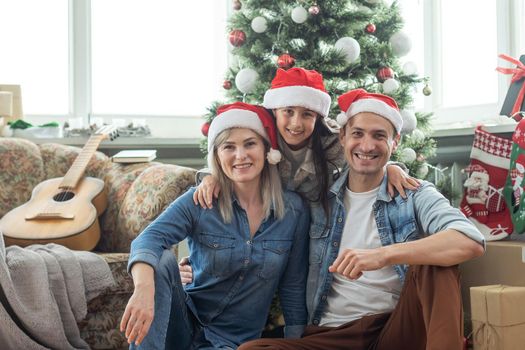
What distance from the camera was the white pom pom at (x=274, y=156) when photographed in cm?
203

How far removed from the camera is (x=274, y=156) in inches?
79.8

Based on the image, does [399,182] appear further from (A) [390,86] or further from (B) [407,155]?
(A) [390,86]

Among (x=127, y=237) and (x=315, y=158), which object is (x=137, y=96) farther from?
(x=315, y=158)

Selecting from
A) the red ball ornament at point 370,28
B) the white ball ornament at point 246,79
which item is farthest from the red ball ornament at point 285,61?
the red ball ornament at point 370,28

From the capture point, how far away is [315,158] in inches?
84.1

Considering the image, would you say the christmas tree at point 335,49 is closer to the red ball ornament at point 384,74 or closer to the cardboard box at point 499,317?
the red ball ornament at point 384,74

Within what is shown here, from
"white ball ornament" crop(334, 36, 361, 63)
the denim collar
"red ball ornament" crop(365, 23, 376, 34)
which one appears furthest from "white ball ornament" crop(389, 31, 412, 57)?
the denim collar

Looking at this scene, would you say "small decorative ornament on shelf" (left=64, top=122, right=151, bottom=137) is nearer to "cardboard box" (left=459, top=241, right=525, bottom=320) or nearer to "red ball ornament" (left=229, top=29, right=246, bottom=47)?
"red ball ornament" (left=229, top=29, right=246, bottom=47)

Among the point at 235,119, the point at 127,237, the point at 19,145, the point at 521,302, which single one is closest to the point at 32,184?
the point at 19,145

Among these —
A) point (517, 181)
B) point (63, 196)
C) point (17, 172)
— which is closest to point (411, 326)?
point (517, 181)

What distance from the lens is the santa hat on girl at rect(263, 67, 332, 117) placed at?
2154mm

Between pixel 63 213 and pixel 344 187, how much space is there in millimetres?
1311

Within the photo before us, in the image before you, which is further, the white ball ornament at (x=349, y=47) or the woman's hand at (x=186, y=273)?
the white ball ornament at (x=349, y=47)

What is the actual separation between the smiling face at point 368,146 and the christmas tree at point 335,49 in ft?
2.76
